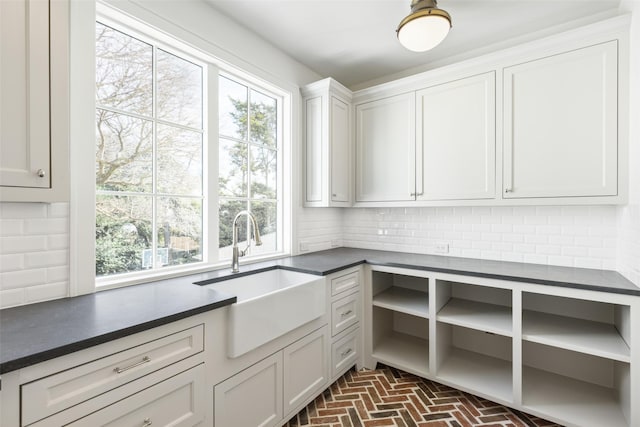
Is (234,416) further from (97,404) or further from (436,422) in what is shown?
(436,422)

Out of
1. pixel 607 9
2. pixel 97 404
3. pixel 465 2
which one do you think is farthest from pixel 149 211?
pixel 607 9

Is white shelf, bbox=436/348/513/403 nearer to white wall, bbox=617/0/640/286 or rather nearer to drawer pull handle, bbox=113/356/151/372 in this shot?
white wall, bbox=617/0/640/286

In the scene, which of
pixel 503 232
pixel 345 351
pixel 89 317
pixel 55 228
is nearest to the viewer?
pixel 89 317

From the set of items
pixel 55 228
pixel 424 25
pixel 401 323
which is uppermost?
pixel 424 25

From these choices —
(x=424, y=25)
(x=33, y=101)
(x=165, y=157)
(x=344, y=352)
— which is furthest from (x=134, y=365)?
(x=424, y=25)

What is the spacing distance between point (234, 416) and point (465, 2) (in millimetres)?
2870

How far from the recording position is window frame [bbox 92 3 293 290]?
168cm

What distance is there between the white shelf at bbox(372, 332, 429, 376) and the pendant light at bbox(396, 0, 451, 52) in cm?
232

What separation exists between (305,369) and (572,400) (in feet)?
5.68

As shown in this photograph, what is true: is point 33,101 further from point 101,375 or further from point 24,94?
point 101,375

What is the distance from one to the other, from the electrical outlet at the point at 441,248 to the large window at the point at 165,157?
1628mm

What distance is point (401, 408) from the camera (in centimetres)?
199

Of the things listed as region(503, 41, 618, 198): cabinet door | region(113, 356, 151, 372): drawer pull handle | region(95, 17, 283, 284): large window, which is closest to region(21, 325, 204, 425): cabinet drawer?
region(113, 356, 151, 372): drawer pull handle

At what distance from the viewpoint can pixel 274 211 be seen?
2752mm
